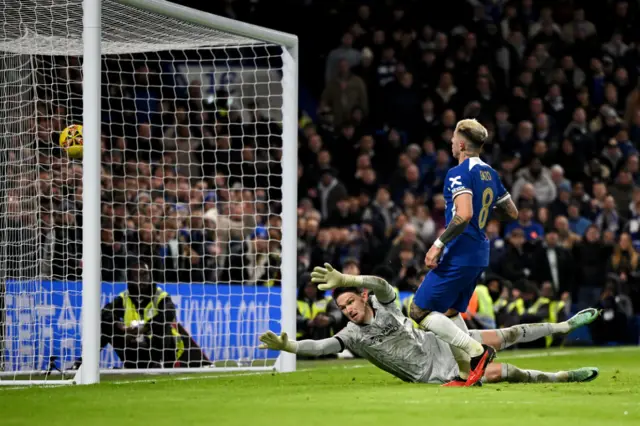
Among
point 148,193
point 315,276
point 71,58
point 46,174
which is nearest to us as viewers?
point 315,276

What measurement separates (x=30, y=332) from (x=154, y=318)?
167 cm

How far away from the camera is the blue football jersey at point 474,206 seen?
9.30 metres

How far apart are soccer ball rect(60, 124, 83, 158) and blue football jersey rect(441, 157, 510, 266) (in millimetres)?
3432

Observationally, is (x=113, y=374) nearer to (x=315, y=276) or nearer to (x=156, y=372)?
(x=156, y=372)

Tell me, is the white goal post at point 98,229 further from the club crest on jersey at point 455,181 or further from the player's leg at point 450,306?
the club crest on jersey at point 455,181

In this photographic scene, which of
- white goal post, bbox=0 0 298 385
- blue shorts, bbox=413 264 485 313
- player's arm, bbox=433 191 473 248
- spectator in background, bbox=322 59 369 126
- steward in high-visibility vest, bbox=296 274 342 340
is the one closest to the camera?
player's arm, bbox=433 191 473 248

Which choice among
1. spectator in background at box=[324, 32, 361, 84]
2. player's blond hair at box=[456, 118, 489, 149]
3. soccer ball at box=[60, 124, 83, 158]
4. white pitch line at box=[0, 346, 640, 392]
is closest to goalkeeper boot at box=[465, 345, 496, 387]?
player's blond hair at box=[456, 118, 489, 149]

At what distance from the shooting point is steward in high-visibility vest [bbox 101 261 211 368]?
12812 millimetres

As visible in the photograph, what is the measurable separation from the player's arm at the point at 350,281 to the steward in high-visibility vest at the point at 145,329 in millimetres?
3510

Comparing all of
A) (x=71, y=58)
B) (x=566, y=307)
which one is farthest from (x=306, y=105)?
(x=71, y=58)

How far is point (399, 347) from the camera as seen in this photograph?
32.2ft

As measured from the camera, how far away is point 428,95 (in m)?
22.2

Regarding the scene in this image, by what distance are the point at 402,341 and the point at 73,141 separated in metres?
3.46

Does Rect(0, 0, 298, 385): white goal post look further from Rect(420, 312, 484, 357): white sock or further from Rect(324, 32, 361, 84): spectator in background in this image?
Rect(324, 32, 361, 84): spectator in background
